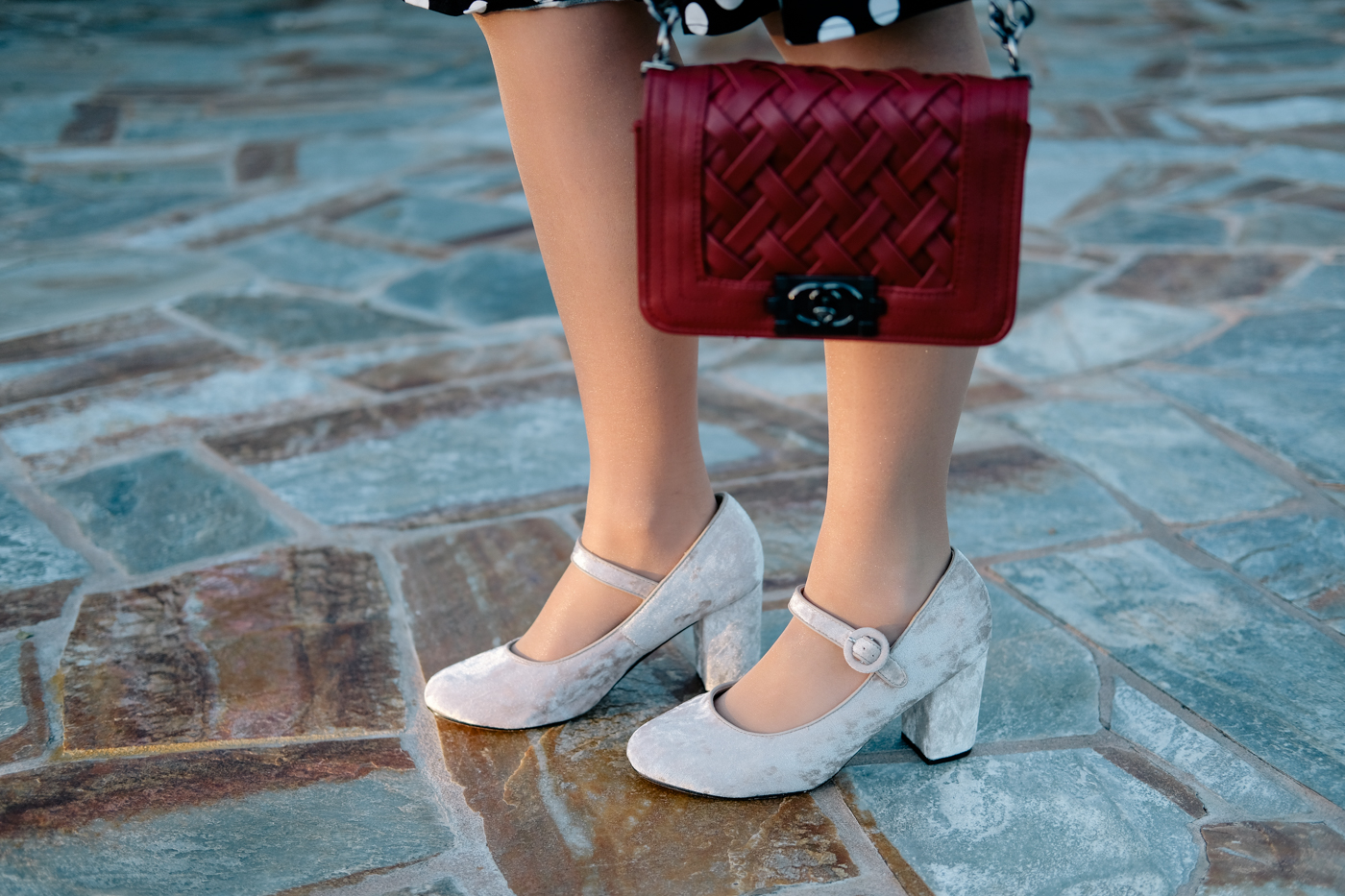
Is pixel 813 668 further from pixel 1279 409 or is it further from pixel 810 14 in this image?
pixel 1279 409

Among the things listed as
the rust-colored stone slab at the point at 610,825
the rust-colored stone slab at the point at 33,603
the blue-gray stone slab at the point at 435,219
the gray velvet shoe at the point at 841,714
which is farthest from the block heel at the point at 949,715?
the blue-gray stone slab at the point at 435,219

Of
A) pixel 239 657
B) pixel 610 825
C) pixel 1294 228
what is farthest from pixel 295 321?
pixel 1294 228

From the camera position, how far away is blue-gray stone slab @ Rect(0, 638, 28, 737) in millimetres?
1045

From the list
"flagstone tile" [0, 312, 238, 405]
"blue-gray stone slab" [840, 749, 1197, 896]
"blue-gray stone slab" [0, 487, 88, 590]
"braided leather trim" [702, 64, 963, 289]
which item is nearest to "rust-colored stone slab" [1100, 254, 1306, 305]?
"blue-gray stone slab" [840, 749, 1197, 896]

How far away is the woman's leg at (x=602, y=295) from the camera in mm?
856

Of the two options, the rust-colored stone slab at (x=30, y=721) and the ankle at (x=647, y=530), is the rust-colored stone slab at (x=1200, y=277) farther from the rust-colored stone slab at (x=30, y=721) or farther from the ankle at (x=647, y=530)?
the rust-colored stone slab at (x=30, y=721)

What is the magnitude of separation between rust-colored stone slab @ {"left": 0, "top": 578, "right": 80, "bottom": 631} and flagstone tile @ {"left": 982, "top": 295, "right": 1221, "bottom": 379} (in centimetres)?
152

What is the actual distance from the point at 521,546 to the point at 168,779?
1.71 ft

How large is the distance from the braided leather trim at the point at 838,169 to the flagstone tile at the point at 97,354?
1.59 m

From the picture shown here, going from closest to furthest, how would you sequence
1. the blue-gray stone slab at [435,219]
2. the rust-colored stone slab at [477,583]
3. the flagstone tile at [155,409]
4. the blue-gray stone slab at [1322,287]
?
1. the rust-colored stone slab at [477,583]
2. the flagstone tile at [155,409]
3. the blue-gray stone slab at [1322,287]
4. the blue-gray stone slab at [435,219]

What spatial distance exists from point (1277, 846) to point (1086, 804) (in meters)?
0.14

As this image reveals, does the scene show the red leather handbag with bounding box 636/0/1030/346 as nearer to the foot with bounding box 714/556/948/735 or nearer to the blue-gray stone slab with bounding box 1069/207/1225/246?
the foot with bounding box 714/556/948/735

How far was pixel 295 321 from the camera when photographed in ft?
7.37

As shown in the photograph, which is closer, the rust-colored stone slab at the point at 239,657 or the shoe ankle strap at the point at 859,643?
the shoe ankle strap at the point at 859,643
